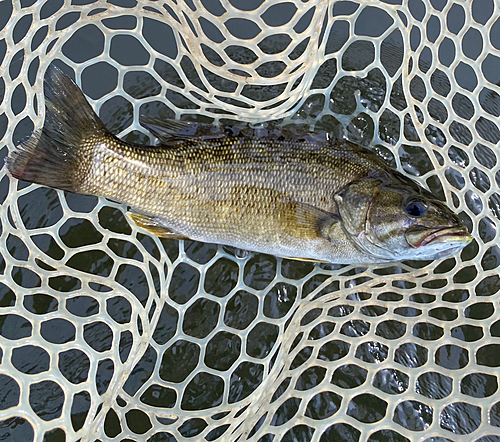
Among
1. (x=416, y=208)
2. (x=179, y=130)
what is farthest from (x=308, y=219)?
(x=179, y=130)

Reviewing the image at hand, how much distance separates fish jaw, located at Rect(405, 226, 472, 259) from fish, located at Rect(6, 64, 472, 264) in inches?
1.9

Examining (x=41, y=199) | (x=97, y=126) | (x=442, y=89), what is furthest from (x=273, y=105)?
(x=41, y=199)

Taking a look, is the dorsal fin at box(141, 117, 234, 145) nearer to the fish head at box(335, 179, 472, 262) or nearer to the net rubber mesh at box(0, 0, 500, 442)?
the net rubber mesh at box(0, 0, 500, 442)

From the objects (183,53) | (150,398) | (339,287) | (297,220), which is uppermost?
(183,53)

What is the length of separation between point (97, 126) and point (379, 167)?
1673 millimetres

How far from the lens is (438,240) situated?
2455 millimetres

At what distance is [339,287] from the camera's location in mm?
3057

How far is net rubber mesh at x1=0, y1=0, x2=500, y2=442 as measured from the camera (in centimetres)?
282

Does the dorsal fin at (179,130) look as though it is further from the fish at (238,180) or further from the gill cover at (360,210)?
the gill cover at (360,210)

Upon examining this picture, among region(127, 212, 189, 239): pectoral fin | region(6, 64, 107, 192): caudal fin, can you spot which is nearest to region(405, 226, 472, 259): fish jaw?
region(127, 212, 189, 239): pectoral fin

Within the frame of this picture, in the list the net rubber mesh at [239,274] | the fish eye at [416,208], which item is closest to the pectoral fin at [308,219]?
the fish eye at [416,208]

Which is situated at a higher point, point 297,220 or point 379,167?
point 379,167

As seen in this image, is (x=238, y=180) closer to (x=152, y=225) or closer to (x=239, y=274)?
(x=152, y=225)

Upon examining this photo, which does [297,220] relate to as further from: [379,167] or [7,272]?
[7,272]
